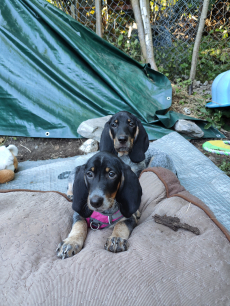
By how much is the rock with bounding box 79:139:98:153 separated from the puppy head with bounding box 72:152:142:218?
2856 millimetres

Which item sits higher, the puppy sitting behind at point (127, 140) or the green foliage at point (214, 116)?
the puppy sitting behind at point (127, 140)

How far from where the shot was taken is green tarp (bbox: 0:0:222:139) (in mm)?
5309

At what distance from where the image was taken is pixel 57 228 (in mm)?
2422

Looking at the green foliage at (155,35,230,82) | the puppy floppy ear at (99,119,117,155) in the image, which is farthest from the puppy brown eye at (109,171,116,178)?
the green foliage at (155,35,230,82)

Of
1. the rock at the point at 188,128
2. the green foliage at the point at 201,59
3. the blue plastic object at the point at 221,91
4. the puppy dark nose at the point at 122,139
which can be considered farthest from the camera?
the green foliage at the point at 201,59

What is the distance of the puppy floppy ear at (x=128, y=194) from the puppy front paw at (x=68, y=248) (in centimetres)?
45

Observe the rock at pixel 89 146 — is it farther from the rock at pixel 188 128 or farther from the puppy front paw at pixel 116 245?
the puppy front paw at pixel 116 245

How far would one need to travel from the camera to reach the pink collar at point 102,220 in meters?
2.46

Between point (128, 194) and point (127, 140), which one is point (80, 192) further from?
point (127, 140)

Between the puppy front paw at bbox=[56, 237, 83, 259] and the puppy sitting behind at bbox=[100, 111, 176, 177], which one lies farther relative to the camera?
the puppy sitting behind at bbox=[100, 111, 176, 177]

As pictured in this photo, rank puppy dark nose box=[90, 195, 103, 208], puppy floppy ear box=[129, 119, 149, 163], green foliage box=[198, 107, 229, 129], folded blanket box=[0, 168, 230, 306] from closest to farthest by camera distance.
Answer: folded blanket box=[0, 168, 230, 306] < puppy dark nose box=[90, 195, 103, 208] < puppy floppy ear box=[129, 119, 149, 163] < green foliage box=[198, 107, 229, 129]

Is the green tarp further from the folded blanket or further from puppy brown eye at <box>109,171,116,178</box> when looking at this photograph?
puppy brown eye at <box>109,171,116,178</box>

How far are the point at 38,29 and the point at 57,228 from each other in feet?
14.4

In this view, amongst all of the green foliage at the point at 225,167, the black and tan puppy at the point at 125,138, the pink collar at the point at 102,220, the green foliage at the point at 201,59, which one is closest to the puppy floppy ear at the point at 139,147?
the black and tan puppy at the point at 125,138
